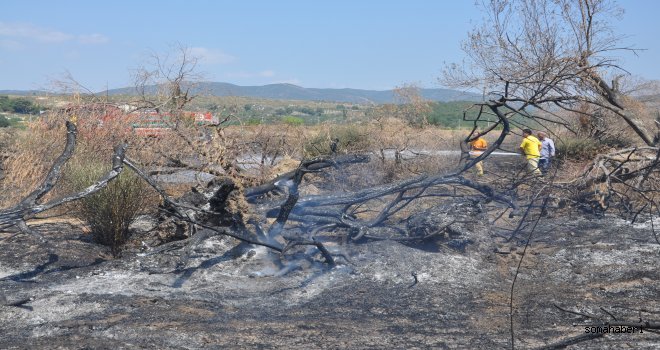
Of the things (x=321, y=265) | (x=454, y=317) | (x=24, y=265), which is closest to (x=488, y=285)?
(x=454, y=317)

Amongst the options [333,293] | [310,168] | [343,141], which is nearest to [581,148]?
[343,141]

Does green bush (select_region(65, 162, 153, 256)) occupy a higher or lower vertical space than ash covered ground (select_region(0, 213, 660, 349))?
higher

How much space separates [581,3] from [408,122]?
993 centimetres

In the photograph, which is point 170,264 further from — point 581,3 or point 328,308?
point 581,3

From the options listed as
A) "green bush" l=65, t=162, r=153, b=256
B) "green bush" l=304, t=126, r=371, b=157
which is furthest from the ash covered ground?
"green bush" l=304, t=126, r=371, b=157

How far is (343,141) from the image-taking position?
21.6 m

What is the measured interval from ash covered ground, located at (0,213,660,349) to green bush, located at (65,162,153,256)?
0.23 meters

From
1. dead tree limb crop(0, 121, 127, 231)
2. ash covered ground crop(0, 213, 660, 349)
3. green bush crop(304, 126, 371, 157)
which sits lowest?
ash covered ground crop(0, 213, 660, 349)

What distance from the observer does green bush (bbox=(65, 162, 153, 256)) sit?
8.52 meters

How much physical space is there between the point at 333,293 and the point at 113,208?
10.6 feet

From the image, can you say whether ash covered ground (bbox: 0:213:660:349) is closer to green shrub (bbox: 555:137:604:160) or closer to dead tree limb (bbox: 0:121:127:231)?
dead tree limb (bbox: 0:121:127:231)

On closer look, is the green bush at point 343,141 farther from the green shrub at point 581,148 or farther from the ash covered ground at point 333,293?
the ash covered ground at point 333,293

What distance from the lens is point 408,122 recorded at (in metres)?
23.2

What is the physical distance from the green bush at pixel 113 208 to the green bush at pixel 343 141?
30.0 ft
